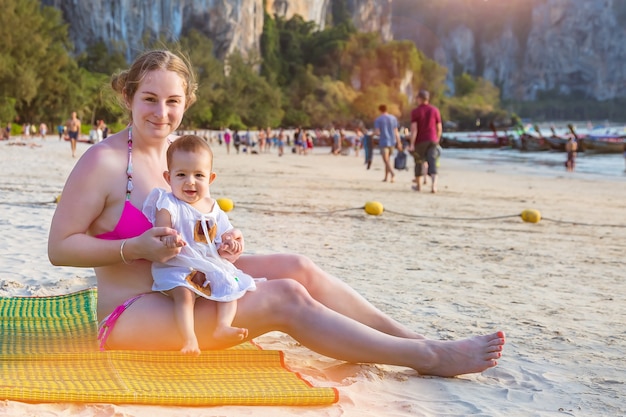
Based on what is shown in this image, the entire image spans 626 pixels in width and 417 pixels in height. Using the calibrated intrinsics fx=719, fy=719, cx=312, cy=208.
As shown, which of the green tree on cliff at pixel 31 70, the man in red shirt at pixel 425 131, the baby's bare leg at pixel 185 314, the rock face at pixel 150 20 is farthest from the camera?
the rock face at pixel 150 20

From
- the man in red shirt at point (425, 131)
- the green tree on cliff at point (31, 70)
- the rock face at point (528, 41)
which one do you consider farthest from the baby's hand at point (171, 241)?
the rock face at point (528, 41)

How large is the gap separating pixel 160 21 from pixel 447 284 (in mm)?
69404

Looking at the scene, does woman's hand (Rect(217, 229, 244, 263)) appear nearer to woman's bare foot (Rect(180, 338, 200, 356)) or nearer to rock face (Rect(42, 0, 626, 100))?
woman's bare foot (Rect(180, 338, 200, 356))

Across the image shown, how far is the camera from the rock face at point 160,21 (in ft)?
217

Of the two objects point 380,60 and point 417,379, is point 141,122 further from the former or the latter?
point 380,60

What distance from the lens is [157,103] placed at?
2.91 meters

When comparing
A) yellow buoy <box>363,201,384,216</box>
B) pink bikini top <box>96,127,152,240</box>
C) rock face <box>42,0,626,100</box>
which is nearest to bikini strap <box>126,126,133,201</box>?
pink bikini top <box>96,127,152,240</box>

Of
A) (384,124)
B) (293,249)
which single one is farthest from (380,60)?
(293,249)

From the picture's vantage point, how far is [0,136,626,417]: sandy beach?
2779 millimetres

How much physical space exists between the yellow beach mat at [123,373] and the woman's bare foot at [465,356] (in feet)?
2.09

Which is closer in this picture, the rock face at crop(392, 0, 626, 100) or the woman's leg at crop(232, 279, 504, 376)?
the woman's leg at crop(232, 279, 504, 376)

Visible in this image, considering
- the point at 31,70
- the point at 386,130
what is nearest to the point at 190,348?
the point at 386,130

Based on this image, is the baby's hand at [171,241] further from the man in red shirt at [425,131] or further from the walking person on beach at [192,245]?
the man in red shirt at [425,131]

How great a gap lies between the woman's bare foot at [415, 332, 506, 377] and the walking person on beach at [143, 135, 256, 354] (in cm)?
84
